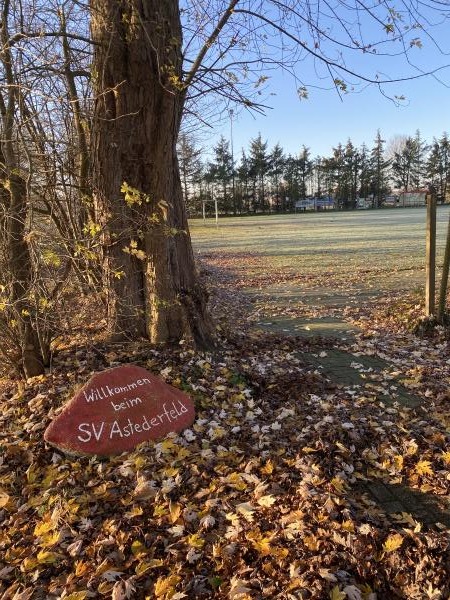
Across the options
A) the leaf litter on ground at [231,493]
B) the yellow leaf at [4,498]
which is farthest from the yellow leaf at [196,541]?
the yellow leaf at [4,498]

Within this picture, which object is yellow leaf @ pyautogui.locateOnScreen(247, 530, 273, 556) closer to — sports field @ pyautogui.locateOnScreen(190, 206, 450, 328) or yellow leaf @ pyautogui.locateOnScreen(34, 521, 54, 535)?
yellow leaf @ pyautogui.locateOnScreen(34, 521, 54, 535)

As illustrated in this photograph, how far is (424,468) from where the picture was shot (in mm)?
3492

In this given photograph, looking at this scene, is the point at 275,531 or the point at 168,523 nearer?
the point at 275,531

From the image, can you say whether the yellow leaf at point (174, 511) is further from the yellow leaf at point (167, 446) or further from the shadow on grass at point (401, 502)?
the shadow on grass at point (401, 502)

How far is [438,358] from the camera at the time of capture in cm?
593

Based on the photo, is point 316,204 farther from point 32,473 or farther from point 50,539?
point 50,539

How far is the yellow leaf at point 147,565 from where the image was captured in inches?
102

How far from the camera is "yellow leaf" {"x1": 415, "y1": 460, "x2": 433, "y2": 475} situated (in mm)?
3473

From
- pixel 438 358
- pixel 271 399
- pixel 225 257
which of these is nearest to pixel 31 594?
pixel 271 399

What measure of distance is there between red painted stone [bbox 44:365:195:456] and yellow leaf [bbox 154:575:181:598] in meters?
1.42

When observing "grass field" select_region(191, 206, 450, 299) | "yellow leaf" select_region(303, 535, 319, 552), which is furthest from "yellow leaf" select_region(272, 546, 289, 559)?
"grass field" select_region(191, 206, 450, 299)

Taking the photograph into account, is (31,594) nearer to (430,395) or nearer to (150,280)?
(150,280)

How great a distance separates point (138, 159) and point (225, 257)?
15521 millimetres

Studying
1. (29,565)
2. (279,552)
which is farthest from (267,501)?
(29,565)
